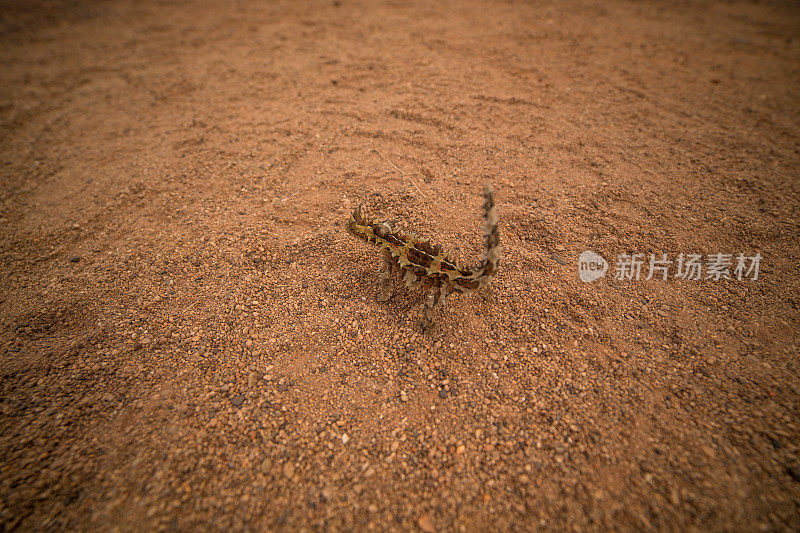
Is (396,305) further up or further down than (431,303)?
further down

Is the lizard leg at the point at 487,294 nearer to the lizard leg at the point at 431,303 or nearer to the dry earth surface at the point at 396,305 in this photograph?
the dry earth surface at the point at 396,305

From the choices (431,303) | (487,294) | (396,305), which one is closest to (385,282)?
(396,305)

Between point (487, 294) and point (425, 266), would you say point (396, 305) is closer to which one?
point (425, 266)

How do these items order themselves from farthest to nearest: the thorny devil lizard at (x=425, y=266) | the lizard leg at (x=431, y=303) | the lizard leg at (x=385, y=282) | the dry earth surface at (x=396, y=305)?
the lizard leg at (x=385, y=282)
the lizard leg at (x=431, y=303)
the thorny devil lizard at (x=425, y=266)
the dry earth surface at (x=396, y=305)

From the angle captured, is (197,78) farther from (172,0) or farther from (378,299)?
(378,299)

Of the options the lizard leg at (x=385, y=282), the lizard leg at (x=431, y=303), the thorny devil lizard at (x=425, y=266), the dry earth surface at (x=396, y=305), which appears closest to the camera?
the dry earth surface at (x=396, y=305)

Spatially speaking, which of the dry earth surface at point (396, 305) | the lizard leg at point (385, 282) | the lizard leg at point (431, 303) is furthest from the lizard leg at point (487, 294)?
the lizard leg at point (385, 282)

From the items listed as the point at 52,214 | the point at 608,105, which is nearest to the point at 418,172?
A: the point at 608,105

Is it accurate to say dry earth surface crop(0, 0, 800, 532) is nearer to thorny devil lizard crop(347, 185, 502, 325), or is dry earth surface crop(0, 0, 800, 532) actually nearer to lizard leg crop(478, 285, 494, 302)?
lizard leg crop(478, 285, 494, 302)
